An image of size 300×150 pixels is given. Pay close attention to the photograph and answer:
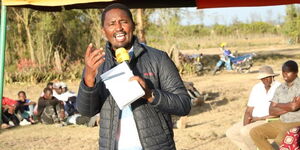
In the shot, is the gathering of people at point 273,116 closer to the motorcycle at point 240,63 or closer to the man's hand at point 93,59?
the man's hand at point 93,59

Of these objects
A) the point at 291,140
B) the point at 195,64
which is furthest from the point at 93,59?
the point at 195,64

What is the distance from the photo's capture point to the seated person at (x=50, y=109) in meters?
9.61

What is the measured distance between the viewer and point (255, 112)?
16.9ft

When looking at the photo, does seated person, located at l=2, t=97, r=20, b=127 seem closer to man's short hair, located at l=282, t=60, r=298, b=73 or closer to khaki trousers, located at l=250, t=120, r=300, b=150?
khaki trousers, located at l=250, t=120, r=300, b=150

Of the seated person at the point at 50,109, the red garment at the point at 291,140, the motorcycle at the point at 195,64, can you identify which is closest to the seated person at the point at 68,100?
the seated person at the point at 50,109

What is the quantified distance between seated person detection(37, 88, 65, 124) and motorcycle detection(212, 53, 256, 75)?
9480 mm

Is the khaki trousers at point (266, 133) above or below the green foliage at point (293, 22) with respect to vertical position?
below

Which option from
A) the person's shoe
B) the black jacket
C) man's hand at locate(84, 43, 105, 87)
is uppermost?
man's hand at locate(84, 43, 105, 87)

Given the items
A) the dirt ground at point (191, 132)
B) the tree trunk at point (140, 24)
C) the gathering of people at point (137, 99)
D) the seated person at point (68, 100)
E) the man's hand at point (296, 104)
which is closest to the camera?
the gathering of people at point (137, 99)

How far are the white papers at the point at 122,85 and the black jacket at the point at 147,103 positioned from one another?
0.37 feet

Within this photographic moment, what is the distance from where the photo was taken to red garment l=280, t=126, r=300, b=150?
393cm

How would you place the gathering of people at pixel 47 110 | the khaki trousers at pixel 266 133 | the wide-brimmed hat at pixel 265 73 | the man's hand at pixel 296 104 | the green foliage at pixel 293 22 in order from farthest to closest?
the green foliage at pixel 293 22 < the gathering of people at pixel 47 110 < the wide-brimmed hat at pixel 265 73 < the khaki trousers at pixel 266 133 < the man's hand at pixel 296 104

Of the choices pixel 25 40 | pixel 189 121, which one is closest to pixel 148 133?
pixel 189 121

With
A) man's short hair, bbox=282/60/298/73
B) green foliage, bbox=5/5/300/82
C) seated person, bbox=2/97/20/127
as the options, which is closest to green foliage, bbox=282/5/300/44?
green foliage, bbox=5/5/300/82
